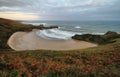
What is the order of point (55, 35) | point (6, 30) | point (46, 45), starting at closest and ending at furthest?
point (46, 45) → point (55, 35) → point (6, 30)

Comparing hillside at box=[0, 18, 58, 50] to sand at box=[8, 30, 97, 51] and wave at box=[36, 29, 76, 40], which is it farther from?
wave at box=[36, 29, 76, 40]

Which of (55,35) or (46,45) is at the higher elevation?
(55,35)

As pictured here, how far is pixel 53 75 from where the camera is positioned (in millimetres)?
5254

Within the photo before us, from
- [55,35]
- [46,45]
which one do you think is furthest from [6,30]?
[46,45]

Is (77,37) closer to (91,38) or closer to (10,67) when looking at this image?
(91,38)

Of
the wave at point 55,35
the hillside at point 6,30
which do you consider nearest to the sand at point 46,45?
the hillside at point 6,30

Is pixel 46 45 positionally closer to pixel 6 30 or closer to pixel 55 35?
pixel 55 35

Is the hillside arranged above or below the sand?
above

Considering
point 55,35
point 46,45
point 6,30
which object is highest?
point 6,30

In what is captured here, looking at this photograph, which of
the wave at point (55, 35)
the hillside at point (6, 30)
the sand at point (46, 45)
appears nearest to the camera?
the sand at point (46, 45)

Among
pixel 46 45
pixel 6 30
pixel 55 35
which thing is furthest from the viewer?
pixel 6 30

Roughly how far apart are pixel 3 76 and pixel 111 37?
38.9 metres

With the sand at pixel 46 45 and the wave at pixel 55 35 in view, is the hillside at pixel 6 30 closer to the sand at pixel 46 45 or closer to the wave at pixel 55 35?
the sand at pixel 46 45

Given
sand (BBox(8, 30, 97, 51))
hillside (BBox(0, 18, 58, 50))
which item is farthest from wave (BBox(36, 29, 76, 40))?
hillside (BBox(0, 18, 58, 50))
